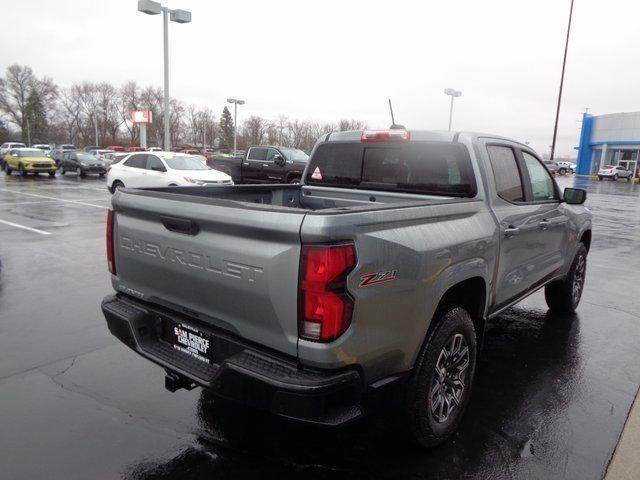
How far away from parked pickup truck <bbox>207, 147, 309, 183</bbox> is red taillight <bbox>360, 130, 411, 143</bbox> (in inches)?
561

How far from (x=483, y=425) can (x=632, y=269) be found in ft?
21.2

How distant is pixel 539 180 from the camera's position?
456 cm

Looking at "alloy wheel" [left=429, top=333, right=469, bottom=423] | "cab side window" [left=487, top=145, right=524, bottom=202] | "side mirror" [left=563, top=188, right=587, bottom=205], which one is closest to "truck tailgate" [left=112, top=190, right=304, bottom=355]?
"alloy wheel" [left=429, top=333, right=469, bottom=423]

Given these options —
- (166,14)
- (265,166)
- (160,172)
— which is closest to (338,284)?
(160,172)

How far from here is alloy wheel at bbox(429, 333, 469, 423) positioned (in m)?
2.91

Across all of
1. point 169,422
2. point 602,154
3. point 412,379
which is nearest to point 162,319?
point 169,422

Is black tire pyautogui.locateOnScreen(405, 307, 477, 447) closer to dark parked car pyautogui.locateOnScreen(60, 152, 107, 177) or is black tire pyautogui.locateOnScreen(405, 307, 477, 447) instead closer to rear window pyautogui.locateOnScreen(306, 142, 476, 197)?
rear window pyautogui.locateOnScreen(306, 142, 476, 197)

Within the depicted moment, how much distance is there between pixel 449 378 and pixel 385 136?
192cm

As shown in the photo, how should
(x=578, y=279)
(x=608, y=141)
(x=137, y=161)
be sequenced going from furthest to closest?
(x=608, y=141) → (x=137, y=161) → (x=578, y=279)

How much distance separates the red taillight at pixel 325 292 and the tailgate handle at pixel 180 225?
72 cm

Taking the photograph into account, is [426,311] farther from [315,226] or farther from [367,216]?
[315,226]

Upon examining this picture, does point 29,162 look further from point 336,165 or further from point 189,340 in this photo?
point 189,340

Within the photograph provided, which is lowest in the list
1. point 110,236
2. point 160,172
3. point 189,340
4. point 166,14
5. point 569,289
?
point 569,289

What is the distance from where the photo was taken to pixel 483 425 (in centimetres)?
326
